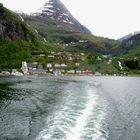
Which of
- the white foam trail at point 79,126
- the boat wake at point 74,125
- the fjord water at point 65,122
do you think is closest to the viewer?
the white foam trail at point 79,126

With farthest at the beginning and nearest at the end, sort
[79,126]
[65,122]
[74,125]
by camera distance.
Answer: [65,122] → [74,125] → [79,126]

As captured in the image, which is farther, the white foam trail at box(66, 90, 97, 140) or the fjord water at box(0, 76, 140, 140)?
the fjord water at box(0, 76, 140, 140)

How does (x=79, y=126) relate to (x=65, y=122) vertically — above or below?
below

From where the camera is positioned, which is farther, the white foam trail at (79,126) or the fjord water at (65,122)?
the fjord water at (65,122)

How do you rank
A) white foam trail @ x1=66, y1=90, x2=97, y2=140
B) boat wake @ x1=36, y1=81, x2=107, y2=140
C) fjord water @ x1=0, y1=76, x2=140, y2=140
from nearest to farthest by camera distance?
white foam trail @ x1=66, y1=90, x2=97, y2=140 → boat wake @ x1=36, y1=81, x2=107, y2=140 → fjord water @ x1=0, y1=76, x2=140, y2=140

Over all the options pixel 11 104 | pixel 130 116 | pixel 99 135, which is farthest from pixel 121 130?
pixel 11 104

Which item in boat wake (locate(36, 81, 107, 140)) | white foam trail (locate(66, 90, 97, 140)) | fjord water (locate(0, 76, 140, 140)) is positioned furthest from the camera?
fjord water (locate(0, 76, 140, 140))

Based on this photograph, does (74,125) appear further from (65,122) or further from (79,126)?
(65,122)

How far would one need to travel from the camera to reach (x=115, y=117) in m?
64.1

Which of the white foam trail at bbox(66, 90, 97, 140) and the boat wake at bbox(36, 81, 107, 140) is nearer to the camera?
the white foam trail at bbox(66, 90, 97, 140)

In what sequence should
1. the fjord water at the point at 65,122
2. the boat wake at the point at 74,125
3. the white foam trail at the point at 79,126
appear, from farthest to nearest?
the fjord water at the point at 65,122 → the boat wake at the point at 74,125 → the white foam trail at the point at 79,126

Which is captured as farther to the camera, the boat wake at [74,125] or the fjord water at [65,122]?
the fjord water at [65,122]

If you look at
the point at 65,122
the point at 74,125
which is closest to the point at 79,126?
the point at 74,125

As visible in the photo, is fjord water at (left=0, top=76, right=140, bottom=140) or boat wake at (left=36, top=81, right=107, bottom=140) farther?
fjord water at (left=0, top=76, right=140, bottom=140)
